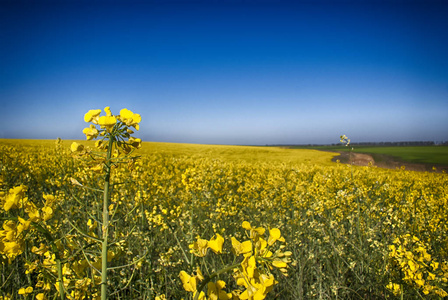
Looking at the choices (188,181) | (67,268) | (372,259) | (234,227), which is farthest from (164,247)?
(372,259)

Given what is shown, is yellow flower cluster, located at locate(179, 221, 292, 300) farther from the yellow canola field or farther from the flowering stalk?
the flowering stalk

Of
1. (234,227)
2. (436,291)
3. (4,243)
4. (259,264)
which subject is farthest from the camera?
(234,227)

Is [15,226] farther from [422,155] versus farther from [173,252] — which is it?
[422,155]

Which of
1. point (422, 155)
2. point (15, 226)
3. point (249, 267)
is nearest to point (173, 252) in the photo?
point (15, 226)

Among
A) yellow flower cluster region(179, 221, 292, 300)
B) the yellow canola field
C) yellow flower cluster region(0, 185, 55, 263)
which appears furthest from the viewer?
the yellow canola field

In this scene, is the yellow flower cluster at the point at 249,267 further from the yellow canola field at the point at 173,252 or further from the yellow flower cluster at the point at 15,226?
the yellow flower cluster at the point at 15,226

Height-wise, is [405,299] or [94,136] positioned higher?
[94,136]

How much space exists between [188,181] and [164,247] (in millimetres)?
852

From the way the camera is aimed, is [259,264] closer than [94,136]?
Yes

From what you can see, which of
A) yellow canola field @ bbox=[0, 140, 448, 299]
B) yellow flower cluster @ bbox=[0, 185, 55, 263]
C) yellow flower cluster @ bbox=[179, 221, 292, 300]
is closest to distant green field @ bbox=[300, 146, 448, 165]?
yellow canola field @ bbox=[0, 140, 448, 299]

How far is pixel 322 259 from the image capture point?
9.80 ft

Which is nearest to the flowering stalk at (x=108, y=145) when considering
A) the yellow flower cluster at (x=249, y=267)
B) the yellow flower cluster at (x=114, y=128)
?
the yellow flower cluster at (x=114, y=128)

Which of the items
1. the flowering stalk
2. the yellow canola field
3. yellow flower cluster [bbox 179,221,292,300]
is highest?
the flowering stalk

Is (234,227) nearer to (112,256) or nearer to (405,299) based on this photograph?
(405,299)
